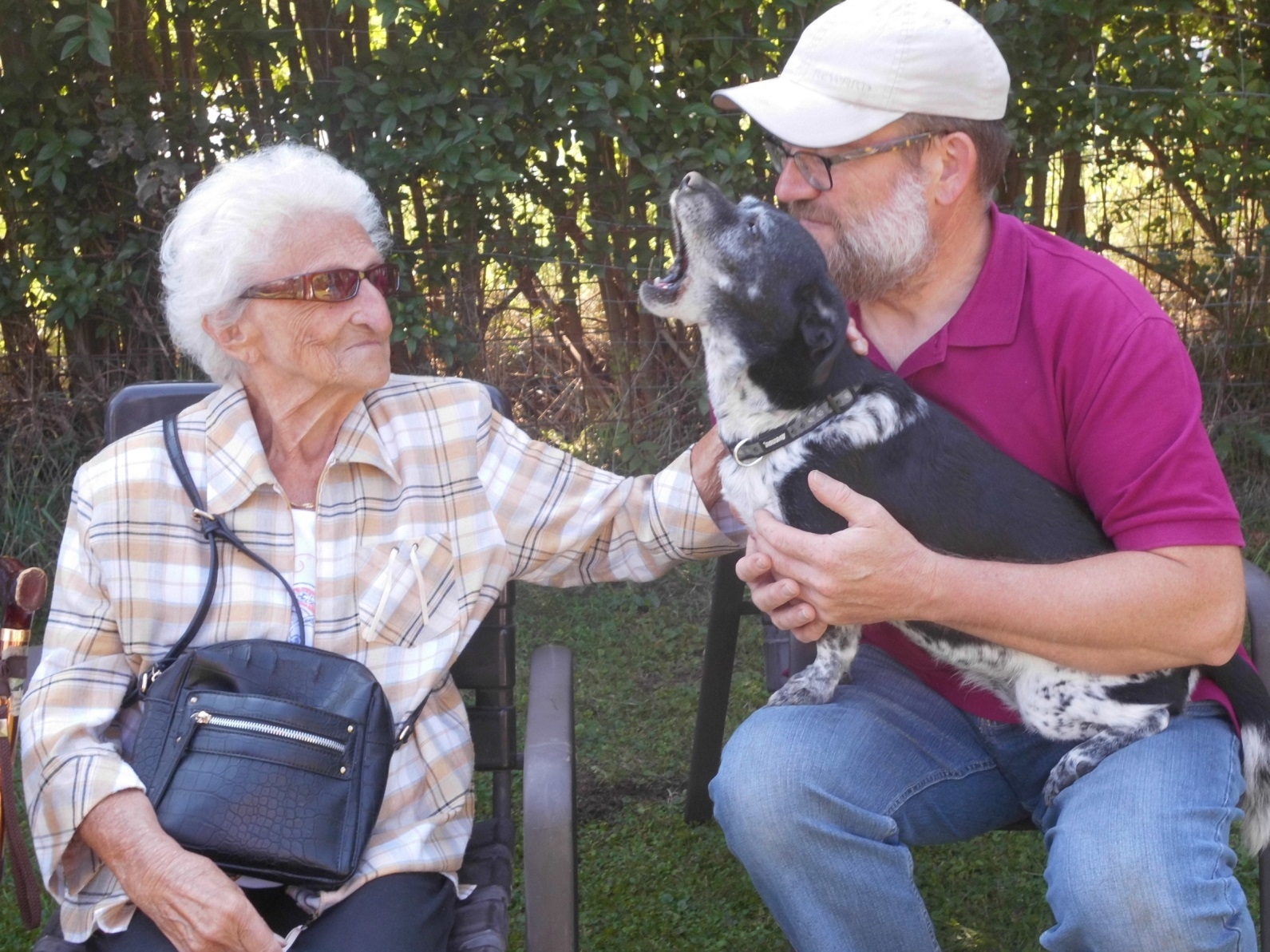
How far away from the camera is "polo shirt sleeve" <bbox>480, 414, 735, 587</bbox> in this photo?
2396 mm

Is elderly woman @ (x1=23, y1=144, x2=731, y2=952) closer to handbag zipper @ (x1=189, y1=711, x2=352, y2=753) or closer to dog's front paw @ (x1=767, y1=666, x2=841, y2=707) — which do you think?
handbag zipper @ (x1=189, y1=711, x2=352, y2=753)

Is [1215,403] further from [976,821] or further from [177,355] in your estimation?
[177,355]

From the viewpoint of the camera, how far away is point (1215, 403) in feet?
17.0

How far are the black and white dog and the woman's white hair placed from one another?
64 cm

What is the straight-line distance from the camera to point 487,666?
8.31 ft

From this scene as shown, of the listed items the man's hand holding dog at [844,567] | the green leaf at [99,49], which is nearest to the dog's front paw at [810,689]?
the man's hand holding dog at [844,567]

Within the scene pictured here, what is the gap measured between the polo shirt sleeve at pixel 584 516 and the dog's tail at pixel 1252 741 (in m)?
0.90

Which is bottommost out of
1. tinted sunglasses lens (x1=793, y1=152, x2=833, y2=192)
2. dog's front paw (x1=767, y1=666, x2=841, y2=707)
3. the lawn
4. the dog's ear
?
the lawn

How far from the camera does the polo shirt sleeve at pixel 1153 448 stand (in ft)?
6.52

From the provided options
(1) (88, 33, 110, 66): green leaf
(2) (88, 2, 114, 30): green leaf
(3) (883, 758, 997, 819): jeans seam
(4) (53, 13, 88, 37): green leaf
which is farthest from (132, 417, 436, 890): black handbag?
(4) (53, 13, 88, 37): green leaf

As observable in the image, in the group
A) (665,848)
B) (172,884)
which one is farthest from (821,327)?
(665,848)

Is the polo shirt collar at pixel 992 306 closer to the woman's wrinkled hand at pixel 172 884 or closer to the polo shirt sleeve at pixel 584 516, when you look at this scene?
the polo shirt sleeve at pixel 584 516

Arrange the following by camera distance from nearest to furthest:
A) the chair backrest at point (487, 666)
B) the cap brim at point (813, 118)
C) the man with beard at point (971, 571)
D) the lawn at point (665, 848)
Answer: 1. the man with beard at point (971, 571)
2. the cap brim at point (813, 118)
3. the chair backrest at point (487, 666)
4. the lawn at point (665, 848)

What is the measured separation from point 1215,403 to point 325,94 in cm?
369
